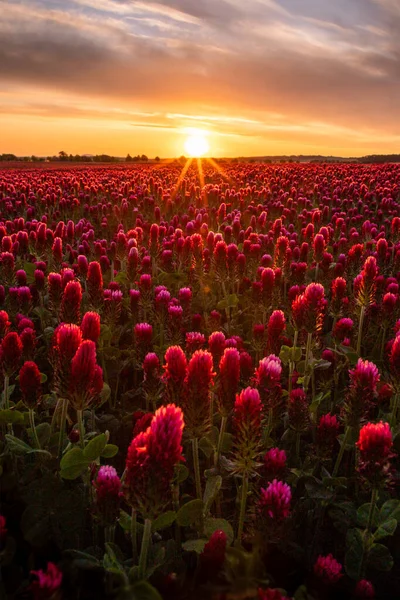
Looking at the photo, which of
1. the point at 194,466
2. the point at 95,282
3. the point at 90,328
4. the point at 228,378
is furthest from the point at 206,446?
the point at 95,282

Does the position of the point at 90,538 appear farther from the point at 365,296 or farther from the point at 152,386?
the point at 365,296

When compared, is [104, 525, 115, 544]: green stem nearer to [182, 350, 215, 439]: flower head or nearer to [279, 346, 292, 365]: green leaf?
[182, 350, 215, 439]: flower head

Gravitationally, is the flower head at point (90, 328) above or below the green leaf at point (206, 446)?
above

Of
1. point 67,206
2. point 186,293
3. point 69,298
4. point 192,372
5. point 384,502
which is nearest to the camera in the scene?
point 192,372

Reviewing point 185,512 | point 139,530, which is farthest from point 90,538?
point 185,512

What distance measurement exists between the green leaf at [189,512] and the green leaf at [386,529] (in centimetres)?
88

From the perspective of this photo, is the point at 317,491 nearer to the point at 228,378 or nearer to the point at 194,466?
the point at 194,466

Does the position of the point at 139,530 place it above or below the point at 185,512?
below

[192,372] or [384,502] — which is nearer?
[192,372]

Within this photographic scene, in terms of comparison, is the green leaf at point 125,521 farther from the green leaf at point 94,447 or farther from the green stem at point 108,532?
the green leaf at point 94,447

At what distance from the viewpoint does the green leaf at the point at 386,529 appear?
96.8 inches

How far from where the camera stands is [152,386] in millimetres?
3123

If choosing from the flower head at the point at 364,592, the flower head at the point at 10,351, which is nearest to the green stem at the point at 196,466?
the flower head at the point at 364,592

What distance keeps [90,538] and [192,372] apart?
45.1 inches
